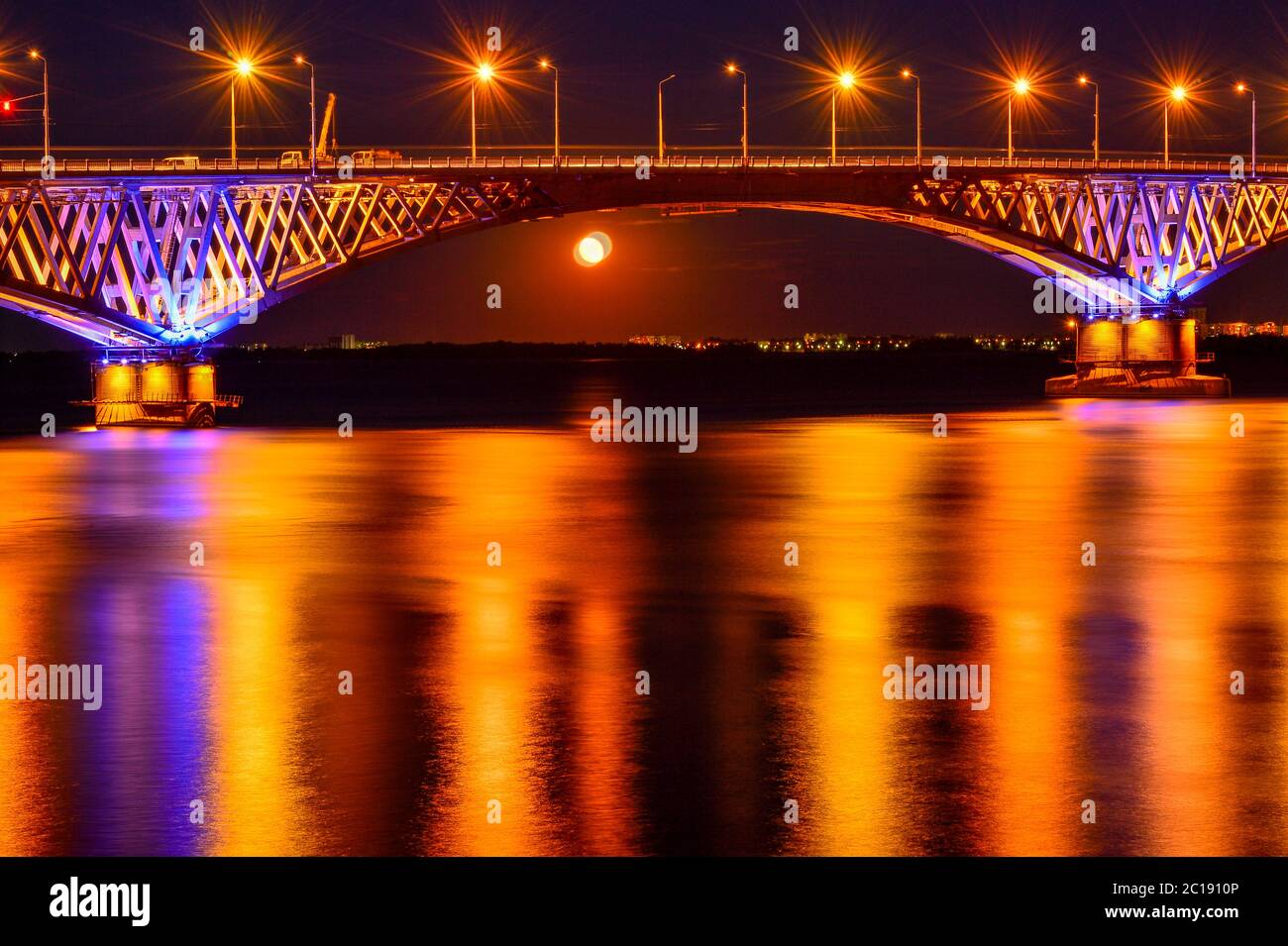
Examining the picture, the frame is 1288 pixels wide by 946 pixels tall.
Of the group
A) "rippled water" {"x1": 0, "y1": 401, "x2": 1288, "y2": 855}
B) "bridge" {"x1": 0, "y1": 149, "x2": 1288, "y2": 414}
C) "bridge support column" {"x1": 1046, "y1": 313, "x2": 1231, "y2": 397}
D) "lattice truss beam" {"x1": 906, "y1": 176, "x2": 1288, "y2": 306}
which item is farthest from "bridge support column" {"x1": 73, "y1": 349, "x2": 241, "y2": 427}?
"bridge support column" {"x1": 1046, "y1": 313, "x2": 1231, "y2": 397}

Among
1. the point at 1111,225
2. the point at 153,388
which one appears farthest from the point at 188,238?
the point at 1111,225

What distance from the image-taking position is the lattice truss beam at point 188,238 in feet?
261

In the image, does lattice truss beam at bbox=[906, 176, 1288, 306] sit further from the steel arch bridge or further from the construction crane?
the construction crane

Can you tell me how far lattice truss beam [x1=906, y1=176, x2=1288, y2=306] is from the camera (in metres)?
97.2

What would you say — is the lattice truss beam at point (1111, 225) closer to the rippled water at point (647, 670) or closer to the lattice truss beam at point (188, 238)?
the lattice truss beam at point (188, 238)

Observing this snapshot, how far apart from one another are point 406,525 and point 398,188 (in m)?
52.1

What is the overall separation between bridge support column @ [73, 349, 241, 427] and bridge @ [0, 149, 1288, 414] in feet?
2.83

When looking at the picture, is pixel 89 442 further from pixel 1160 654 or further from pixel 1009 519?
pixel 1160 654

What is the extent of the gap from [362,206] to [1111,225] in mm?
46035

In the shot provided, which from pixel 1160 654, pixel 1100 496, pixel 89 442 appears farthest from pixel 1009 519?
pixel 89 442

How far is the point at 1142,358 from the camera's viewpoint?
114 meters

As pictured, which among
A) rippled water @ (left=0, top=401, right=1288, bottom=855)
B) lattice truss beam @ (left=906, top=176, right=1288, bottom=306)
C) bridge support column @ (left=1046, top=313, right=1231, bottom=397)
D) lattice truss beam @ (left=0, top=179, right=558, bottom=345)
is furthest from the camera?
bridge support column @ (left=1046, top=313, right=1231, bottom=397)

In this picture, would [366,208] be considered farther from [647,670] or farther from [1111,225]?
[647,670]

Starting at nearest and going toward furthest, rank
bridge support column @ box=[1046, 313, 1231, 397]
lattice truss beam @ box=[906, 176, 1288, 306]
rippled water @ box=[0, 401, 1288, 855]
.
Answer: rippled water @ box=[0, 401, 1288, 855] < lattice truss beam @ box=[906, 176, 1288, 306] < bridge support column @ box=[1046, 313, 1231, 397]
